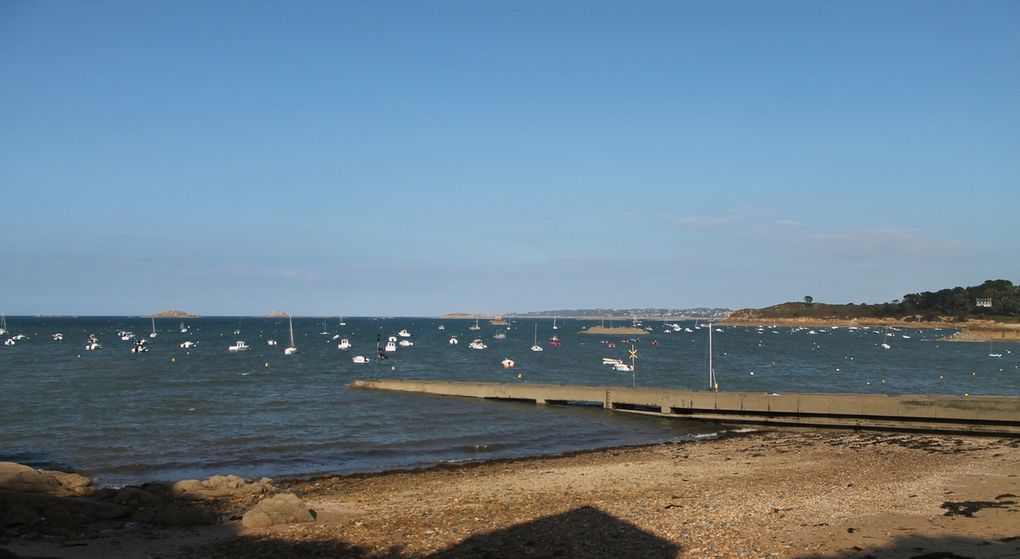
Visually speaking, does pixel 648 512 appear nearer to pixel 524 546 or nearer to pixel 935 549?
pixel 524 546

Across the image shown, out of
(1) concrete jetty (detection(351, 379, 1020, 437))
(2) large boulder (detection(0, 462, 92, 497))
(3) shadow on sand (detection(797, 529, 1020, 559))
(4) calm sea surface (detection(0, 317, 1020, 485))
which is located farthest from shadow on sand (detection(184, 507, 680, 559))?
(1) concrete jetty (detection(351, 379, 1020, 437))

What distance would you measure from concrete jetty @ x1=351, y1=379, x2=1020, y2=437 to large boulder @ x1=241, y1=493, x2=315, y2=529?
23176mm

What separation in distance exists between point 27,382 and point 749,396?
47.5 meters

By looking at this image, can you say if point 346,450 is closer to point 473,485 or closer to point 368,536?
point 473,485

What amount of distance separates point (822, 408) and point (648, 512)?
19.8 meters

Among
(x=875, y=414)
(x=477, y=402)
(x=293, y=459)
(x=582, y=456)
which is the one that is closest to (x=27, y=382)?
(x=477, y=402)

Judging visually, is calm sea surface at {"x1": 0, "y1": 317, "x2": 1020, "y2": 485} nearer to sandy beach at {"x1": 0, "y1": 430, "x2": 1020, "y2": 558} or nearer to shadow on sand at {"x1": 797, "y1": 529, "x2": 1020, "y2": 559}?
sandy beach at {"x1": 0, "y1": 430, "x2": 1020, "y2": 558}

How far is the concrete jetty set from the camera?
29469mm

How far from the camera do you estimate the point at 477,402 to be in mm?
40469

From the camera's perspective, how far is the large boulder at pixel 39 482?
1577cm

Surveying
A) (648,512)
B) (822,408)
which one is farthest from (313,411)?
(648,512)

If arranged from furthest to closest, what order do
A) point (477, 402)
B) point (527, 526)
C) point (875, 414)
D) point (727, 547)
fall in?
point (477, 402) → point (875, 414) → point (527, 526) → point (727, 547)

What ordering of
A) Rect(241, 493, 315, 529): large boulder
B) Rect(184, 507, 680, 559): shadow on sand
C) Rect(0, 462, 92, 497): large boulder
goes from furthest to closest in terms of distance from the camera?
Rect(0, 462, 92, 497): large boulder < Rect(241, 493, 315, 529): large boulder < Rect(184, 507, 680, 559): shadow on sand

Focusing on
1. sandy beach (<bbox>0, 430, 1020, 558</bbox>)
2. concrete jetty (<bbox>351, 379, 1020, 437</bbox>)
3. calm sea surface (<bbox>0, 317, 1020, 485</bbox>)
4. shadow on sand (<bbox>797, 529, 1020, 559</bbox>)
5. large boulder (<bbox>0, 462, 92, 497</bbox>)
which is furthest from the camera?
concrete jetty (<bbox>351, 379, 1020, 437</bbox>)
